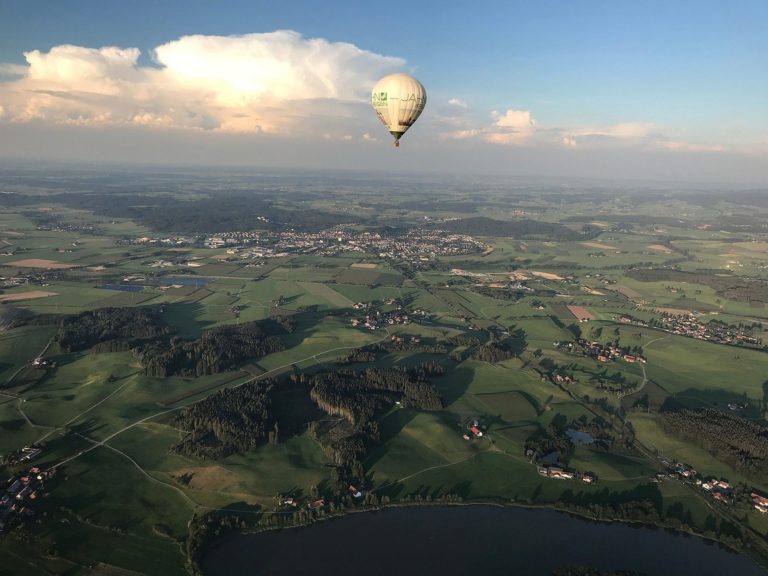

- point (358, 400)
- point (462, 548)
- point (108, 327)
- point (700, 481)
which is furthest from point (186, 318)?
point (700, 481)

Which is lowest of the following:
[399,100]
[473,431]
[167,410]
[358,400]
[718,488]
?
[718,488]

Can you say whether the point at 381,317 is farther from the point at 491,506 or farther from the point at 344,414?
the point at 491,506

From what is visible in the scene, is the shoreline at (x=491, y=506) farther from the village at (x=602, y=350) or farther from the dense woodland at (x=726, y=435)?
the village at (x=602, y=350)

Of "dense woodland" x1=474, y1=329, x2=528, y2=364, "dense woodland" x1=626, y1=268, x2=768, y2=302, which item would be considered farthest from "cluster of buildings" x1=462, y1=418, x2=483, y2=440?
"dense woodland" x1=626, y1=268, x2=768, y2=302

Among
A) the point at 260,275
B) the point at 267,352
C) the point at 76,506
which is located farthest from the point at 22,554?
the point at 260,275

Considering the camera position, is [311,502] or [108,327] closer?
[311,502]
